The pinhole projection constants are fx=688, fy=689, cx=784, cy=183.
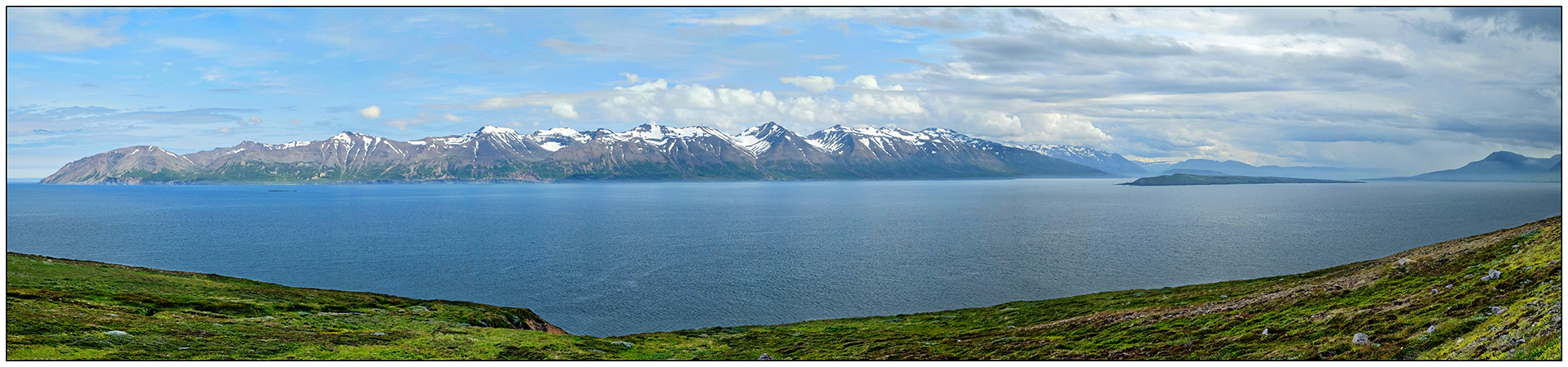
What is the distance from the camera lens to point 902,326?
222ft

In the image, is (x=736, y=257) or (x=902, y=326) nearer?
(x=902, y=326)

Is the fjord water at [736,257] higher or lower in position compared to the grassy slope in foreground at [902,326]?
lower

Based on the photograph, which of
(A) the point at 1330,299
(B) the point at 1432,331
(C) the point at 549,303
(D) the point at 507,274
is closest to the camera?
(B) the point at 1432,331

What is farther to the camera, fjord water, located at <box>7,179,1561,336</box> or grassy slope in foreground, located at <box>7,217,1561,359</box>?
fjord water, located at <box>7,179,1561,336</box>

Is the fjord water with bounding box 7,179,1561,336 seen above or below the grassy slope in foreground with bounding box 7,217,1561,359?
below

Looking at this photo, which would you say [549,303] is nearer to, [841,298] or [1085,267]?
[841,298]

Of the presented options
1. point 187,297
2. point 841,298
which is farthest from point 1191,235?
point 187,297

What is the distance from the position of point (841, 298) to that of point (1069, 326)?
37.4 m

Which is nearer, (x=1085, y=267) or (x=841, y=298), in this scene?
(x=841, y=298)

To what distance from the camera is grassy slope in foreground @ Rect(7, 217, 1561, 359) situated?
3159cm

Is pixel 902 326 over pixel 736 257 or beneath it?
beneath

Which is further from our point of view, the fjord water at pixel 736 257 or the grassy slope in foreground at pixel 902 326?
the fjord water at pixel 736 257

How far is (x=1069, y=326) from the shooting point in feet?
178

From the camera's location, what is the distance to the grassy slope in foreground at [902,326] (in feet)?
104
